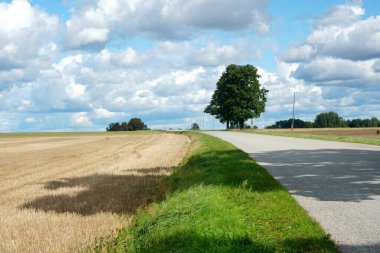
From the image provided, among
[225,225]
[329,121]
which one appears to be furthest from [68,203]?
[329,121]

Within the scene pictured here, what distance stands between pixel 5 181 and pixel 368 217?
13214 mm

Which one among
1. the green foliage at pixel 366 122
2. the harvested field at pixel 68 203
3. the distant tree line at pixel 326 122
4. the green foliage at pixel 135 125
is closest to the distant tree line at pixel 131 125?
the green foliage at pixel 135 125

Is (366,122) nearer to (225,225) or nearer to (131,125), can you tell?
(131,125)

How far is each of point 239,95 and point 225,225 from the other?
85.7m

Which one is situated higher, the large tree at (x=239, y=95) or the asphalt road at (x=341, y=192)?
the large tree at (x=239, y=95)

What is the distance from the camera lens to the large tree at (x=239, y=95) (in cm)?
9312

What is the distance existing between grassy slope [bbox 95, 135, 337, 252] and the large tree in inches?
3203

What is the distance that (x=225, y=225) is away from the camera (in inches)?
328

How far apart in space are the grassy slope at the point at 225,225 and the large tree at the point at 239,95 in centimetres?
8137

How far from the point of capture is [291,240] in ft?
24.3

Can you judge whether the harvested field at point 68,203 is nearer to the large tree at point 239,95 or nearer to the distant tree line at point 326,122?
the large tree at point 239,95

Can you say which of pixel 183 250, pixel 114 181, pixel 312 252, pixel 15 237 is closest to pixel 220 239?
pixel 183 250

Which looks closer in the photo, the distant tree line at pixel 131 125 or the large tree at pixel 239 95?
the large tree at pixel 239 95

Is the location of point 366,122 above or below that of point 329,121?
below
